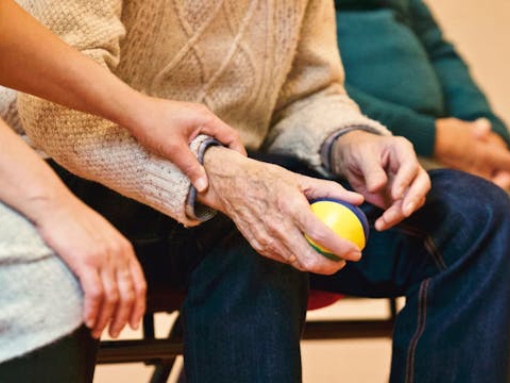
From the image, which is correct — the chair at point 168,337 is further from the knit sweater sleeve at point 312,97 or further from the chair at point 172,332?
the knit sweater sleeve at point 312,97

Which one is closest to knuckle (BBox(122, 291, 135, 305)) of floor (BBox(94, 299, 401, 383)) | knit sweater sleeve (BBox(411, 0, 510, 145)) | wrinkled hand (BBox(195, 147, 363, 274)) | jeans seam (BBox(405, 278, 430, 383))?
wrinkled hand (BBox(195, 147, 363, 274))

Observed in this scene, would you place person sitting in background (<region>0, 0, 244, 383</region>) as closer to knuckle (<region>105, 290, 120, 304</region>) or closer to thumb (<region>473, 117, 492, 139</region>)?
knuckle (<region>105, 290, 120, 304</region>)

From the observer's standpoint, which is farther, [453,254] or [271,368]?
[453,254]

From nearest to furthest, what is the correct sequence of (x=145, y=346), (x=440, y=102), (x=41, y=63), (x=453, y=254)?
(x=41, y=63) → (x=453, y=254) → (x=145, y=346) → (x=440, y=102)

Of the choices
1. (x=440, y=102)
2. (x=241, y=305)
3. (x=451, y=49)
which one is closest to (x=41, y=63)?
(x=241, y=305)

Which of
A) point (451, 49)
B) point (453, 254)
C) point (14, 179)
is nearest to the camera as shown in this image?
point (14, 179)

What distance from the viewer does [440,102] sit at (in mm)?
1575

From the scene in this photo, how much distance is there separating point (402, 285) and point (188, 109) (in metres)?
0.37

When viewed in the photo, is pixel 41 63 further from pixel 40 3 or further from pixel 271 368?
pixel 271 368

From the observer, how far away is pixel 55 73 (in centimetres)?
75

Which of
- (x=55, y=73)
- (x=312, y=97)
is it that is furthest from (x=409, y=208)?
(x=55, y=73)

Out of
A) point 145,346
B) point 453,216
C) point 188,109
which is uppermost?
point 188,109

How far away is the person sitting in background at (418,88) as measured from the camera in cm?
145

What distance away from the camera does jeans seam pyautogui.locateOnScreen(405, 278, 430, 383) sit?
88 cm
